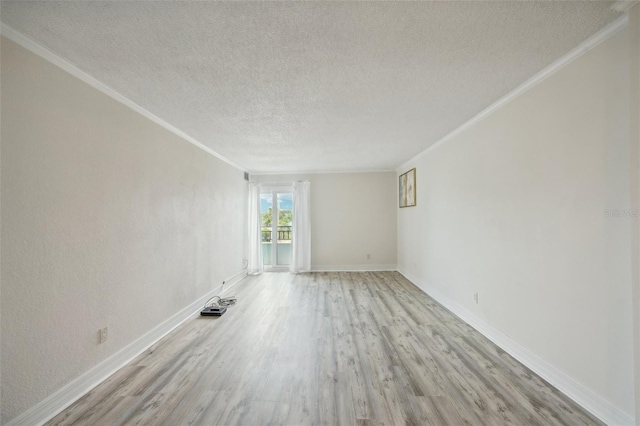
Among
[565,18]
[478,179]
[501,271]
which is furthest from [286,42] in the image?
[501,271]

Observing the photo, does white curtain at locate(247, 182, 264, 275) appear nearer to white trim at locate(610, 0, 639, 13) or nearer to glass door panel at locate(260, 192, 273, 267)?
glass door panel at locate(260, 192, 273, 267)

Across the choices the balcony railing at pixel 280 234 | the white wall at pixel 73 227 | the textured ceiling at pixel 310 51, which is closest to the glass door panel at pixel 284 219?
the balcony railing at pixel 280 234

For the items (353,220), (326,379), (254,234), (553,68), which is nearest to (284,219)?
(254,234)

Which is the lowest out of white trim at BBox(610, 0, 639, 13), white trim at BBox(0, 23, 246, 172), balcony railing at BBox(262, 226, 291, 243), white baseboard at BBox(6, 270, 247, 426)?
white baseboard at BBox(6, 270, 247, 426)

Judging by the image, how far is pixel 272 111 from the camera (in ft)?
8.60

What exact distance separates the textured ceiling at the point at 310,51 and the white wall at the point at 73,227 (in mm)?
331

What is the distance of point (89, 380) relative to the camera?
6.44 ft

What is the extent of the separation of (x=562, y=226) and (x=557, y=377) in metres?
1.14

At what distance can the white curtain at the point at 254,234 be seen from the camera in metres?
6.02

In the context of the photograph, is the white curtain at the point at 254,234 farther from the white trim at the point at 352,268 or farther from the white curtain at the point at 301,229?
the white trim at the point at 352,268

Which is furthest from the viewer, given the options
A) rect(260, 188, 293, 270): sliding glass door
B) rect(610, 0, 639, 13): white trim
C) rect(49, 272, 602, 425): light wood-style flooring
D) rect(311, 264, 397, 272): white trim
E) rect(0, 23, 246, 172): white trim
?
rect(260, 188, 293, 270): sliding glass door

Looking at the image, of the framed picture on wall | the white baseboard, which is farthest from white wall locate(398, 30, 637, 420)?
the white baseboard

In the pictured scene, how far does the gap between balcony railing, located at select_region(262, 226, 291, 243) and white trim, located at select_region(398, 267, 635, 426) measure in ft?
13.6

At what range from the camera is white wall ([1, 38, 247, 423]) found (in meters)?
1.51
